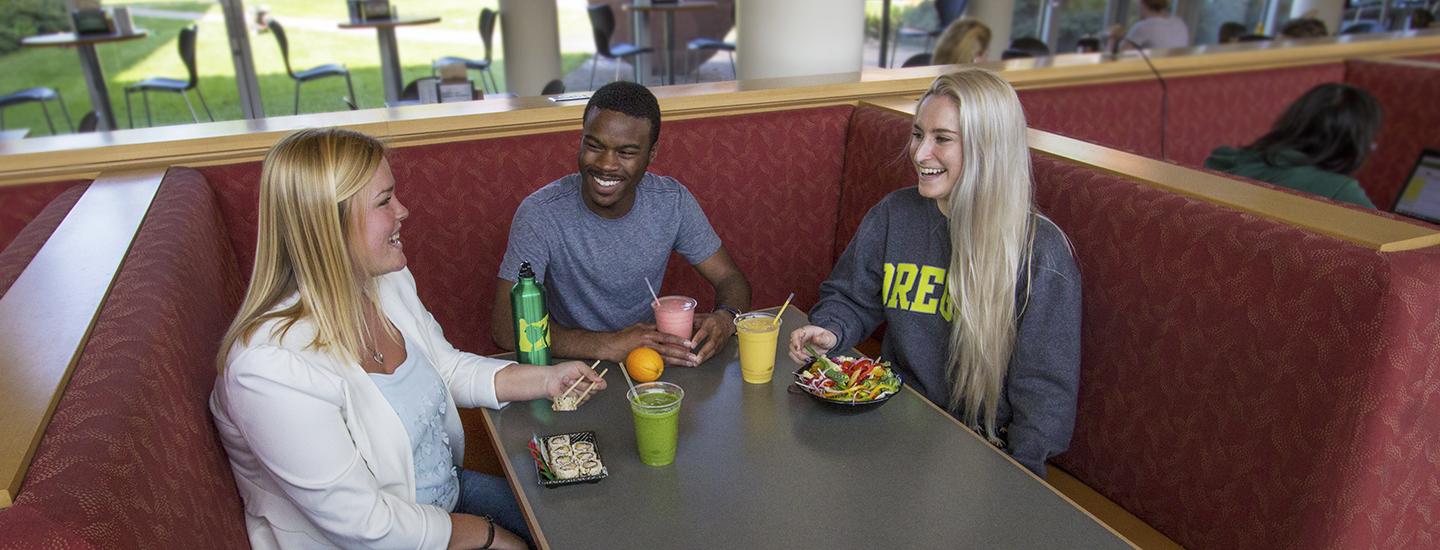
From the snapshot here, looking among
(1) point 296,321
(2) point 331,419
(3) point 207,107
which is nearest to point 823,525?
(2) point 331,419

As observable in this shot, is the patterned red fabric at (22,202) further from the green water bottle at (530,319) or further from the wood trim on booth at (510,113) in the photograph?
the green water bottle at (530,319)

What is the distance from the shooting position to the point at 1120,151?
2.11m

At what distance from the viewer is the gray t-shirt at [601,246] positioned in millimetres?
1988

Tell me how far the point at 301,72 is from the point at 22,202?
4.48m

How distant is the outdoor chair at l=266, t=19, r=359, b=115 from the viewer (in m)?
5.82

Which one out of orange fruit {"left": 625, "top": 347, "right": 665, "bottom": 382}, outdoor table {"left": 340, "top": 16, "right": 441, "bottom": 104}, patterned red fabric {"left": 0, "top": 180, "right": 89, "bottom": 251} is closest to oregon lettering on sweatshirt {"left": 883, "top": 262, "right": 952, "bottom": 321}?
orange fruit {"left": 625, "top": 347, "right": 665, "bottom": 382}

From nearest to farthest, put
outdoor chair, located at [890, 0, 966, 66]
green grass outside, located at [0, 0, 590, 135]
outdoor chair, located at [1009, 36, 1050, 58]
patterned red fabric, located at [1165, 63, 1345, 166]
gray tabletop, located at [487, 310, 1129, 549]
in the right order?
gray tabletop, located at [487, 310, 1129, 549], patterned red fabric, located at [1165, 63, 1345, 166], green grass outside, located at [0, 0, 590, 135], outdoor chair, located at [1009, 36, 1050, 58], outdoor chair, located at [890, 0, 966, 66]

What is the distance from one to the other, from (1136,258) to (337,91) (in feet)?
20.9

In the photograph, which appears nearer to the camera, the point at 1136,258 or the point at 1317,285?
the point at 1317,285

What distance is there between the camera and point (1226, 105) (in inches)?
144

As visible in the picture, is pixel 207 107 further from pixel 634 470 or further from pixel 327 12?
pixel 634 470

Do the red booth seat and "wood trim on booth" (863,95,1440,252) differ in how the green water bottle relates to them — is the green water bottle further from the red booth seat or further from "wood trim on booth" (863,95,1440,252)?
"wood trim on booth" (863,95,1440,252)

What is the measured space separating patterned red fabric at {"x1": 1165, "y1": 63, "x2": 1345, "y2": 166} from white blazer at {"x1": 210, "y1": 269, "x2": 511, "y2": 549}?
3.13 meters

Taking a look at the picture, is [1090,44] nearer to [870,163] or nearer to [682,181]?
[870,163]
